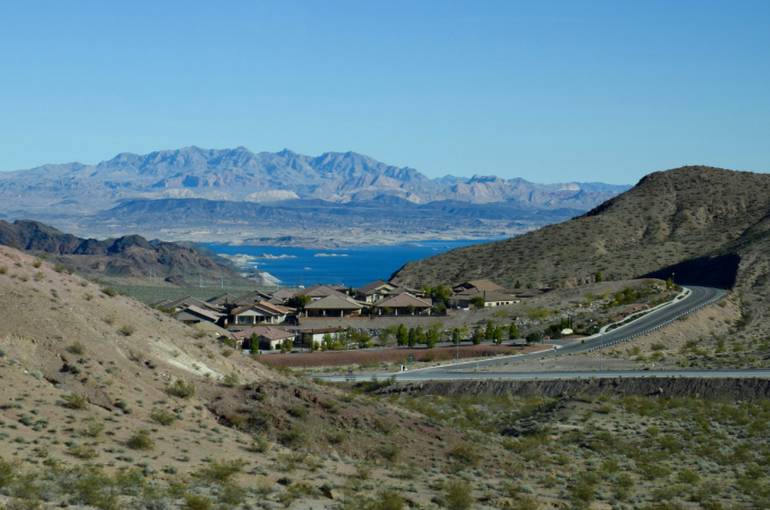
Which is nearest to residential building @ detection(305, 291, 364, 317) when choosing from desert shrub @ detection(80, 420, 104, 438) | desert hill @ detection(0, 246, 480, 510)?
desert hill @ detection(0, 246, 480, 510)

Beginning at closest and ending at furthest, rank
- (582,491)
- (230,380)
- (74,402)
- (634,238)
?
(74,402) → (582,491) → (230,380) → (634,238)

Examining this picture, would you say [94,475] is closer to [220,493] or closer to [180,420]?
[220,493]

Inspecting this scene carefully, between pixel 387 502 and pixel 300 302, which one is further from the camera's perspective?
pixel 300 302

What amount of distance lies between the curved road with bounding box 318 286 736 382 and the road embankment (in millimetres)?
1882

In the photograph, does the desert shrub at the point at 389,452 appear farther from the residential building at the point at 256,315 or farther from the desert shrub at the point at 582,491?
the residential building at the point at 256,315

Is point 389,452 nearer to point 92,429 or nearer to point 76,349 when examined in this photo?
point 92,429

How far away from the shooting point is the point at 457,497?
80.5 feet

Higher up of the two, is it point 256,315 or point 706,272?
point 706,272

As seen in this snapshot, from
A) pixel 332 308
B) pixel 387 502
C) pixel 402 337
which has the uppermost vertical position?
pixel 387 502

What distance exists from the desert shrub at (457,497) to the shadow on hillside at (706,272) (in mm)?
77710

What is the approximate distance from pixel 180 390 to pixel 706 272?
88.1m

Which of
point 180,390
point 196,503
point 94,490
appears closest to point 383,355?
point 180,390

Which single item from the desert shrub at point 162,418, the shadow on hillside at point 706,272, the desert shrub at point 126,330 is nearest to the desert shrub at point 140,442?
the desert shrub at point 162,418

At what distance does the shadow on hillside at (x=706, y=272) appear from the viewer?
103 meters
